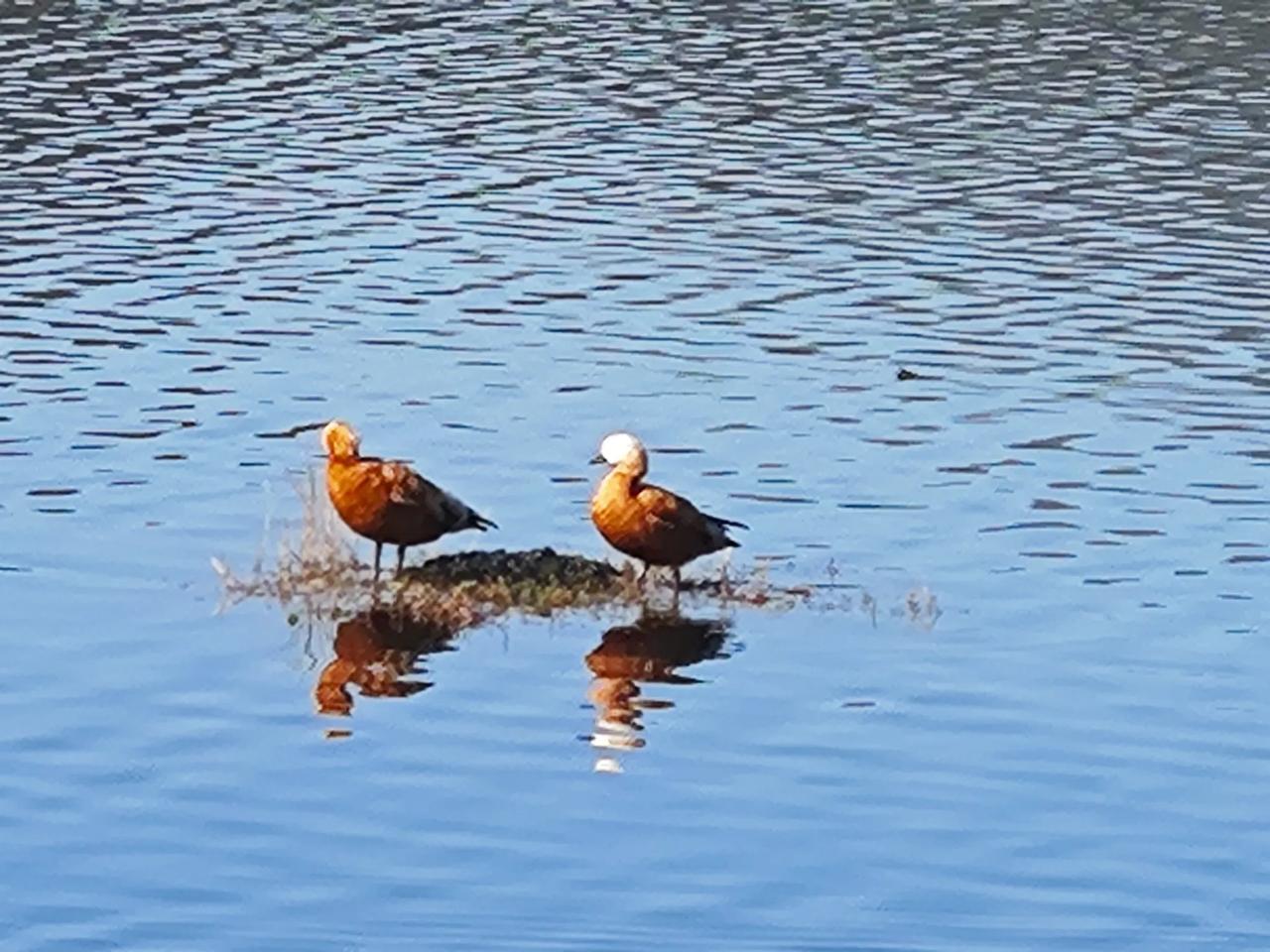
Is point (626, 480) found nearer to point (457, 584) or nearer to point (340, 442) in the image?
point (457, 584)

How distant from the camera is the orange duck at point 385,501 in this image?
22328 millimetres

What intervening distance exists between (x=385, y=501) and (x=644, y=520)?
1767mm

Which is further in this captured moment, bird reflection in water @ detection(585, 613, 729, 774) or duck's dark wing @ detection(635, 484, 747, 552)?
duck's dark wing @ detection(635, 484, 747, 552)

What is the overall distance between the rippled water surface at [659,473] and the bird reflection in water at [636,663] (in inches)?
1.8

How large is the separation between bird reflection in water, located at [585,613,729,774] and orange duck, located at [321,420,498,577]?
1477 mm

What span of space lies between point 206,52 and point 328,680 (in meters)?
32.5

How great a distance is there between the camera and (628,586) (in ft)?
74.5

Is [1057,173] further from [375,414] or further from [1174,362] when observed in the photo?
[375,414]

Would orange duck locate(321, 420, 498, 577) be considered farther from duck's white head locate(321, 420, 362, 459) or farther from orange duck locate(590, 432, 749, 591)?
orange duck locate(590, 432, 749, 591)

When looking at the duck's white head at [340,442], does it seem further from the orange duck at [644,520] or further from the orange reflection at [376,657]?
the orange duck at [644,520]

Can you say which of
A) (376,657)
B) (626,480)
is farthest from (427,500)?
(376,657)

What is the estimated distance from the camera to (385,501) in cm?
2231

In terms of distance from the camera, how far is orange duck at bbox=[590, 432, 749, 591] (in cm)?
2220

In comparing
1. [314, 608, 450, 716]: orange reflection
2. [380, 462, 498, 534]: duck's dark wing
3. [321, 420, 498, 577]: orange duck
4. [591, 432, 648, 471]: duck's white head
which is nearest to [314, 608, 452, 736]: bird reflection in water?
[314, 608, 450, 716]: orange reflection
